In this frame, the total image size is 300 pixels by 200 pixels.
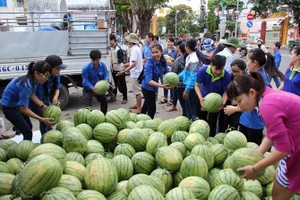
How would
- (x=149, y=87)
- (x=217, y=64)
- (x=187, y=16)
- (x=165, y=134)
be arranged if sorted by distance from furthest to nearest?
(x=187, y=16) < (x=149, y=87) < (x=217, y=64) < (x=165, y=134)

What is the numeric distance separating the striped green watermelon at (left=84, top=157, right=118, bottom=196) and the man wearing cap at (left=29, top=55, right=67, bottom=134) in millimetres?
2100

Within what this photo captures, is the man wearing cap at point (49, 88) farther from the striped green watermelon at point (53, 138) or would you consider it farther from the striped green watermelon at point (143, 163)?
the striped green watermelon at point (143, 163)

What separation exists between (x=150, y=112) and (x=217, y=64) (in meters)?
1.79

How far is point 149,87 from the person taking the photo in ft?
18.3

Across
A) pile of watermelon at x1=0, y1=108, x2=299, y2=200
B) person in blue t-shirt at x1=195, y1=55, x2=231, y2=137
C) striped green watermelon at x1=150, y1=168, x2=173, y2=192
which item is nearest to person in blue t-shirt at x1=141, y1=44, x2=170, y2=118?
person in blue t-shirt at x1=195, y1=55, x2=231, y2=137

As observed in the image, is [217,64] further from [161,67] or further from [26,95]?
[26,95]

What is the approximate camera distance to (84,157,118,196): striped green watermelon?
273cm

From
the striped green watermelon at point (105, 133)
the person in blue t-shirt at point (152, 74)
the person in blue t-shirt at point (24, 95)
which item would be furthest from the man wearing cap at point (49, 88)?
the person in blue t-shirt at point (152, 74)

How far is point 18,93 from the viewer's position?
13.8 ft

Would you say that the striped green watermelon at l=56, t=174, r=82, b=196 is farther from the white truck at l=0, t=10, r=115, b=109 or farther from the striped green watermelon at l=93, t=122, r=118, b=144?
the white truck at l=0, t=10, r=115, b=109

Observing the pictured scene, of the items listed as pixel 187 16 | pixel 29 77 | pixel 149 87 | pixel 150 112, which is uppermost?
pixel 187 16

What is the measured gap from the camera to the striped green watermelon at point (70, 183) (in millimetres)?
2666

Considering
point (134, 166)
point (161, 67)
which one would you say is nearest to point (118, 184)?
point (134, 166)

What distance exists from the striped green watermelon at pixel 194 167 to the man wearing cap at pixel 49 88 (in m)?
2.50
